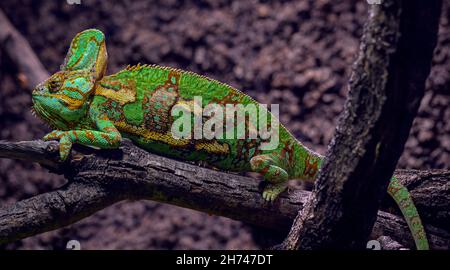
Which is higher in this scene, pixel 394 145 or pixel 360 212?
pixel 394 145

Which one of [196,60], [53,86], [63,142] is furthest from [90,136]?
[196,60]

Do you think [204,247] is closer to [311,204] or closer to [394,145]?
[311,204]

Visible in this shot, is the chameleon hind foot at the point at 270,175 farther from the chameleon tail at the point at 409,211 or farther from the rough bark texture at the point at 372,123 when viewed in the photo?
the chameleon tail at the point at 409,211

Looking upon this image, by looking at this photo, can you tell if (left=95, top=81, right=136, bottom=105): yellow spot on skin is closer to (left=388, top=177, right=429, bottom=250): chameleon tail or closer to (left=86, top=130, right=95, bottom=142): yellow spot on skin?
(left=86, top=130, right=95, bottom=142): yellow spot on skin

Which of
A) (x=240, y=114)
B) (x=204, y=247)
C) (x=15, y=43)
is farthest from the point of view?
(x=204, y=247)

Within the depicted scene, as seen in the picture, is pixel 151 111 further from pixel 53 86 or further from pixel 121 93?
pixel 53 86

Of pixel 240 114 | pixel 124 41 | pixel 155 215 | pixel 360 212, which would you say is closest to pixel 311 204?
pixel 360 212
